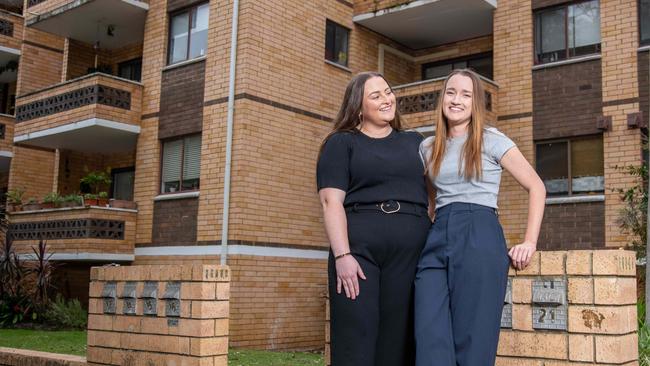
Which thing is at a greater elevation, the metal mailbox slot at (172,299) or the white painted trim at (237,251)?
the white painted trim at (237,251)

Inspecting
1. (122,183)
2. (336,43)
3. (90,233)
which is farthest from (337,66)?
(122,183)

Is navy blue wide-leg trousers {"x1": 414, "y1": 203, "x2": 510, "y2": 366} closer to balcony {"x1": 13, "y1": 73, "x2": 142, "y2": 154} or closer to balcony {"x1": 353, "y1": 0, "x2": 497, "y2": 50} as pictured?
balcony {"x1": 353, "y1": 0, "x2": 497, "y2": 50}

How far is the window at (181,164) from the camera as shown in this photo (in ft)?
52.4

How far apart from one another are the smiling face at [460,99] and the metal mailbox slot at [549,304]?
123 cm

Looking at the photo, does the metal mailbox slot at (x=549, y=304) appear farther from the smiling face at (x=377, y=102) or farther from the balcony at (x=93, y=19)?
the balcony at (x=93, y=19)

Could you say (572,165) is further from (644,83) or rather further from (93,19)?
(93,19)

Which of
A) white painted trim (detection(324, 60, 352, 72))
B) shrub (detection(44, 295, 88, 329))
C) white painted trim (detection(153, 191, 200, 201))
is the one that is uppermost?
white painted trim (detection(324, 60, 352, 72))

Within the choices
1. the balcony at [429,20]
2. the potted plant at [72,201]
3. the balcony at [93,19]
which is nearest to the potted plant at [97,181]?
the potted plant at [72,201]

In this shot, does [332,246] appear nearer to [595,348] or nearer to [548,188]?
[595,348]

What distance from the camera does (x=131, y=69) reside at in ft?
65.4

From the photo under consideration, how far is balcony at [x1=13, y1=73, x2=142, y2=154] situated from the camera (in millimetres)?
16531

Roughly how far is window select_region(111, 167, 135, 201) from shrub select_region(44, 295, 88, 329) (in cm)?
377

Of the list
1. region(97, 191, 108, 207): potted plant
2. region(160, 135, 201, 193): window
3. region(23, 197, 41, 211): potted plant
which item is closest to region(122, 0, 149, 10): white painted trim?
region(160, 135, 201, 193): window

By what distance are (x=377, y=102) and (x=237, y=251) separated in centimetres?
1087
